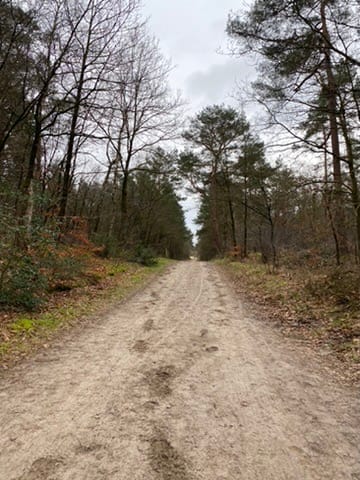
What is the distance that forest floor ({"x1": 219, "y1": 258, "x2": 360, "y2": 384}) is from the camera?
15.5 feet

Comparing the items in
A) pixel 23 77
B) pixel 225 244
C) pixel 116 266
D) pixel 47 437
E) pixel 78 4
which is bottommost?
pixel 47 437

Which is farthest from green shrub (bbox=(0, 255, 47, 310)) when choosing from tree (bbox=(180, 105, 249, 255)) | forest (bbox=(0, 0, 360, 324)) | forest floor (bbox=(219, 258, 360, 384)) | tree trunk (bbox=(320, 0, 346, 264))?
tree (bbox=(180, 105, 249, 255))

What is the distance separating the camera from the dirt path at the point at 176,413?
2.26 meters

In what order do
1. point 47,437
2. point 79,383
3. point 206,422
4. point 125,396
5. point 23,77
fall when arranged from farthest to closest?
point 23,77, point 79,383, point 125,396, point 206,422, point 47,437

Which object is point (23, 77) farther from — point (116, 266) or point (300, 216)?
point (300, 216)

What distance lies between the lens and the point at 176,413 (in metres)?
2.96

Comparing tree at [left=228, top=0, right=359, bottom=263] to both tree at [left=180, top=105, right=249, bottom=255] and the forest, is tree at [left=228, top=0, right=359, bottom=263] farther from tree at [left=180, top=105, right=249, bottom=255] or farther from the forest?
tree at [left=180, top=105, right=249, bottom=255]

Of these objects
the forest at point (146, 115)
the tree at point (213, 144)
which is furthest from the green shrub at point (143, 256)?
the tree at point (213, 144)

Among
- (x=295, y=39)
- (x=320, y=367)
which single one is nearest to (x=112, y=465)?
(x=320, y=367)

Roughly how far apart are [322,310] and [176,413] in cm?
488

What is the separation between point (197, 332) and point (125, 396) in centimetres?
251

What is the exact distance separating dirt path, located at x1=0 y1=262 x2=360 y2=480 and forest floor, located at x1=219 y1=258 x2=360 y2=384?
449 mm

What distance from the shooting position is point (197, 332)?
18.4ft

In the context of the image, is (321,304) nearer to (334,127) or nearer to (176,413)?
(334,127)
